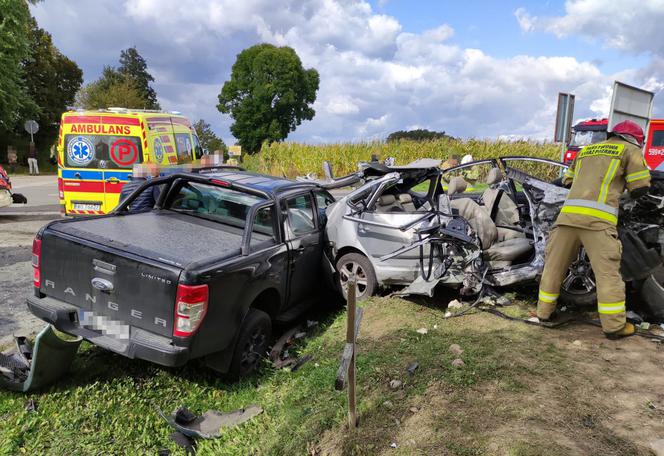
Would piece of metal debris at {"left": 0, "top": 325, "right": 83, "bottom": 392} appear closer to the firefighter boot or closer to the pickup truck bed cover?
the pickup truck bed cover

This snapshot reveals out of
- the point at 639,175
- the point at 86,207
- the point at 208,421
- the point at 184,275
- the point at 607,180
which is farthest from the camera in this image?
the point at 86,207

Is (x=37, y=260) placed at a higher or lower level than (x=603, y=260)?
lower

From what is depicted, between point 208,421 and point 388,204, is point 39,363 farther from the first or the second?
point 388,204

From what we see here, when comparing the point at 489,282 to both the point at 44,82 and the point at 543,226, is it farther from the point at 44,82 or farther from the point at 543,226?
the point at 44,82

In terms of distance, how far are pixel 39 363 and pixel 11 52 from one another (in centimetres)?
2925

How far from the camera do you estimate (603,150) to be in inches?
180

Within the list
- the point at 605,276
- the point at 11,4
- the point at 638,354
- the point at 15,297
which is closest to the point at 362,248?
the point at 605,276

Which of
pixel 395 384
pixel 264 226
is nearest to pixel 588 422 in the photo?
pixel 395 384

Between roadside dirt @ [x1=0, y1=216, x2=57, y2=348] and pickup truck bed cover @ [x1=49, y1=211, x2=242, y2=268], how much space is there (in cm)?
149

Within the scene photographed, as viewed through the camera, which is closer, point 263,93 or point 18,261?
point 18,261

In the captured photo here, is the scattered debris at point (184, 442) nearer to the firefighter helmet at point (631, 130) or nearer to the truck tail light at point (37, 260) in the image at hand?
the truck tail light at point (37, 260)

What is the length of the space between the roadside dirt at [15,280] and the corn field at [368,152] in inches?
619

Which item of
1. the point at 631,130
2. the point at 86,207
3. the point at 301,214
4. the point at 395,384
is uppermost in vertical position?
the point at 631,130

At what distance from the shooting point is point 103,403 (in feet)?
12.4
